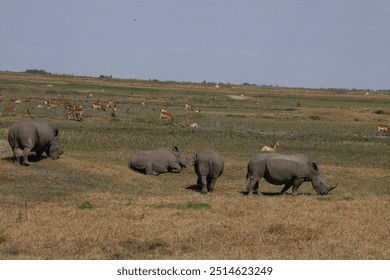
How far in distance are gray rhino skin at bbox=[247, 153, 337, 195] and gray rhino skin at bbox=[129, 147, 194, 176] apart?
6690 mm

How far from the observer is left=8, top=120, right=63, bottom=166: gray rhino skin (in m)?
26.6

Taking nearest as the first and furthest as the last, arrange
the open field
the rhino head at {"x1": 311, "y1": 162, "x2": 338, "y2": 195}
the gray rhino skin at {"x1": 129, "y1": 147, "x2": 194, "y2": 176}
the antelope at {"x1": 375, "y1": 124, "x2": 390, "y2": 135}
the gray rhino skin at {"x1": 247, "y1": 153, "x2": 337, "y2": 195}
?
the open field → the gray rhino skin at {"x1": 247, "y1": 153, "x2": 337, "y2": 195} → the rhino head at {"x1": 311, "y1": 162, "x2": 338, "y2": 195} → the gray rhino skin at {"x1": 129, "y1": 147, "x2": 194, "y2": 176} → the antelope at {"x1": 375, "y1": 124, "x2": 390, "y2": 135}

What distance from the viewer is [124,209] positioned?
1838 cm

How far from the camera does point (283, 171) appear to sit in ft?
78.5

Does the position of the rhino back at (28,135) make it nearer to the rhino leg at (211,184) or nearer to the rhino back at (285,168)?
the rhino leg at (211,184)

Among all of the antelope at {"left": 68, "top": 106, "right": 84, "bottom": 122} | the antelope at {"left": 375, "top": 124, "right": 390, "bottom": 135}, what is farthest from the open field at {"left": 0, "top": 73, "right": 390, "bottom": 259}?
the antelope at {"left": 375, "top": 124, "right": 390, "bottom": 135}

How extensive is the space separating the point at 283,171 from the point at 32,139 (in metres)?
9.81

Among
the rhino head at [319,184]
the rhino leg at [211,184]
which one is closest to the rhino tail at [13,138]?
the rhino leg at [211,184]

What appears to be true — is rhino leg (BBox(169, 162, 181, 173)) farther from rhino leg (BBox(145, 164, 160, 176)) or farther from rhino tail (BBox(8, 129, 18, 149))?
rhino tail (BBox(8, 129, 18, 149))

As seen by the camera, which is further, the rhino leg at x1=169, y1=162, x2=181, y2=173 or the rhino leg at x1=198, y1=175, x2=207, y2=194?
the rhino leg at x1=169, y1=162, x2=181, y2=173

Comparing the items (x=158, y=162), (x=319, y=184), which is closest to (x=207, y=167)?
(x=319, y=184)

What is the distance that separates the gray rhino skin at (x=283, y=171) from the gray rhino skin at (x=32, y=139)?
8634 millimetres

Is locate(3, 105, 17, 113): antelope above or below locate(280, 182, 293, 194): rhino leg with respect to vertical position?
below

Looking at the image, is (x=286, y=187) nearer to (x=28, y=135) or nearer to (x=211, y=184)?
(x=211, y=184)
